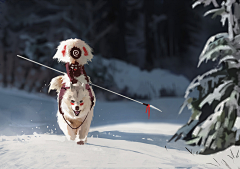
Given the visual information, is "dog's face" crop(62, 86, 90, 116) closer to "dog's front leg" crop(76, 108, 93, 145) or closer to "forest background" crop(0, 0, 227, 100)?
"dog's front leg" crop(76, 108, 93, 145)

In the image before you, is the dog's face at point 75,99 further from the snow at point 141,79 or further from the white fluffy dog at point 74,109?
the snow at point 141,79

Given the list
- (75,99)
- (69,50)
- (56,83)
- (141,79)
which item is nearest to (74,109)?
(75,99)

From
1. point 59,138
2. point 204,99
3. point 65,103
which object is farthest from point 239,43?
point 59,138

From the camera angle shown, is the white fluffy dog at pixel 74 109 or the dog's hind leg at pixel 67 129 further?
the dog's hind leg at pixel 67 129

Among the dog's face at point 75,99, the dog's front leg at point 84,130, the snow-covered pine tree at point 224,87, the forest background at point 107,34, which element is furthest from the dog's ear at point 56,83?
the snow-covered pine tree at point 224,87

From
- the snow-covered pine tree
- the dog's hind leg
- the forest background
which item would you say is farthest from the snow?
the dog's hind leg

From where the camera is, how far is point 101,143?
12.1 ft

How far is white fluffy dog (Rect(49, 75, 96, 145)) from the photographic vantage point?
3213 millimetres

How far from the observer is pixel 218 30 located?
4355 mm

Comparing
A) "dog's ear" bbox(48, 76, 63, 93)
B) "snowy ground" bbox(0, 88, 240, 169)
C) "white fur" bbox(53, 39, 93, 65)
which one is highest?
"white fur" bbox(53, 39, 93, 65)

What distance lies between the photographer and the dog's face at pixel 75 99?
10.5 ft

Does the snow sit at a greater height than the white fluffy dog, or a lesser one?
greater

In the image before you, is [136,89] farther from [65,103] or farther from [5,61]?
[5,61]

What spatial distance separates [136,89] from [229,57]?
5.55ft
